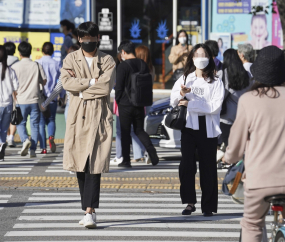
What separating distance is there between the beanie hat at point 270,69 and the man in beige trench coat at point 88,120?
8.57 feet

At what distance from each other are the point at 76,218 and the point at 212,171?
1.51 metres

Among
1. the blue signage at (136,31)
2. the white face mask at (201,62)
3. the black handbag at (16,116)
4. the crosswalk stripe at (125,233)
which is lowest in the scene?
the crosswalk stripe at (125,233)

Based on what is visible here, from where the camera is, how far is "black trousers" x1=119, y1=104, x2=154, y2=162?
1068 cm

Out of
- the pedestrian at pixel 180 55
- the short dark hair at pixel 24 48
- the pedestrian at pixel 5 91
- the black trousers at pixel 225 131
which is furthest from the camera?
the pedestrian at pixel 180 55

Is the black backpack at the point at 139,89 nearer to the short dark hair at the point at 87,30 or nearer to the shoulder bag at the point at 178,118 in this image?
the shoulder bag at the point at 178,118

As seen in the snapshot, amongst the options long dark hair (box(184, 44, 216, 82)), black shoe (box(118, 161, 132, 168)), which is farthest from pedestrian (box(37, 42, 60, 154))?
long dark hair (box(184, 44, 216, 82))

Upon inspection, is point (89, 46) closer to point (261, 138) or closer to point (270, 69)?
point (270, 69)

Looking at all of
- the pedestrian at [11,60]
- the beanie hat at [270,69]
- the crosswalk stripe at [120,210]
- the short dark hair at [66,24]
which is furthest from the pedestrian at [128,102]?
the beanie hat at [270,69]

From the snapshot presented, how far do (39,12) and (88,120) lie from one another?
48.5ft

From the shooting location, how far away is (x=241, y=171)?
4.52 m

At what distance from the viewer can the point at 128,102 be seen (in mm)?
10625

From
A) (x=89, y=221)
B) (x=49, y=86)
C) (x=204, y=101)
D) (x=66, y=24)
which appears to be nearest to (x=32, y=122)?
(x=49, y=86)

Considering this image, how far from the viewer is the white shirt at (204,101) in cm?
712

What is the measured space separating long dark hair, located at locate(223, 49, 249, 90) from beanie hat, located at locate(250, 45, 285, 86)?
5.36 meters
